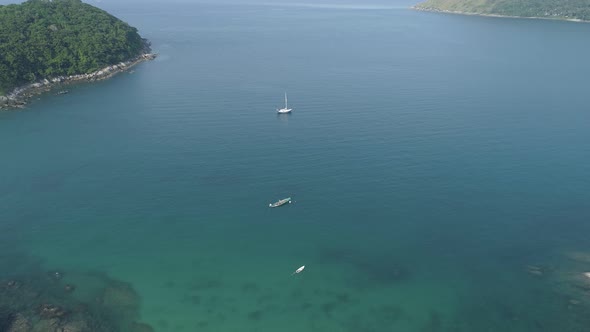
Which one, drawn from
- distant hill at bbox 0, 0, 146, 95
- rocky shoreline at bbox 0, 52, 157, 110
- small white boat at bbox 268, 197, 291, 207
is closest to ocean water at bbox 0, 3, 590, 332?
small white boat at bbox 268, 197, 291, 207

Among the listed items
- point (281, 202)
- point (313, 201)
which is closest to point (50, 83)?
point (281, 202)

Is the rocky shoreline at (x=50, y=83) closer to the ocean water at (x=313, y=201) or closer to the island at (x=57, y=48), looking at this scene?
the island at (x=57, y=48)

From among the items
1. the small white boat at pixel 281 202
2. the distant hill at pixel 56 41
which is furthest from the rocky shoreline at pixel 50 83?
the small white boat at pixel 281 202

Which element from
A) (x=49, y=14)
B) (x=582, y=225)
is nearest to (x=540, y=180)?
(x=582, y=225)

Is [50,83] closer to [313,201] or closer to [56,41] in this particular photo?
[56,41]

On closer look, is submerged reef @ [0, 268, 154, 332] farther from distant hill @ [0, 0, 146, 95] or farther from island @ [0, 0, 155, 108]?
distant hill @ [0, 0, 146, 95]

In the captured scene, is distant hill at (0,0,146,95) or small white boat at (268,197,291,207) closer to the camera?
small white boat at (268,197,291,207)

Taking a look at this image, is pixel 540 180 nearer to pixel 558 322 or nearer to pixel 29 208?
pixel 558 322
